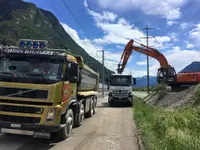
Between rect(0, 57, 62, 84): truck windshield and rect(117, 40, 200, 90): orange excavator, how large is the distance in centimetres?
2162

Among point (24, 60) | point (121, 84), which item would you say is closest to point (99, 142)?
point (24, 60)

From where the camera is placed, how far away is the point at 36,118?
8.62 meters

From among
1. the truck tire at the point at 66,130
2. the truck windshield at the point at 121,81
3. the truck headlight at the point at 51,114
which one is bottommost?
the truck tire at the point at 66,130

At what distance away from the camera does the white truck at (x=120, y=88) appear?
86.5ft

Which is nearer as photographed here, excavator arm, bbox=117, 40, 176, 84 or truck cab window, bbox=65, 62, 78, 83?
truck cab window, bbox=65, 62, 78, 83

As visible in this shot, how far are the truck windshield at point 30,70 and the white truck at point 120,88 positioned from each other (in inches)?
687

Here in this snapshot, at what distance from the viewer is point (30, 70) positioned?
905 cm

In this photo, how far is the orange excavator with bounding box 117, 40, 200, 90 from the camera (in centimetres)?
2883

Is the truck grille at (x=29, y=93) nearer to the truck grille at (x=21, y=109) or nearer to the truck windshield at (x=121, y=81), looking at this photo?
the truck grille at (x=21, y=109)

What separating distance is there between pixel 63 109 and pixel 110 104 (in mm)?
18149

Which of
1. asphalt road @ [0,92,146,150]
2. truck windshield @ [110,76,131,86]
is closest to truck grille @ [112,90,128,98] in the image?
truck windshield @ [110,76,131,86]

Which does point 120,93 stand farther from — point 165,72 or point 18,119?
point 18,119

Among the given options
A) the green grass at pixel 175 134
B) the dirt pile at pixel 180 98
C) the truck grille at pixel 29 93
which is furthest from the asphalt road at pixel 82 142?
the dirt pile at pixel 180 98

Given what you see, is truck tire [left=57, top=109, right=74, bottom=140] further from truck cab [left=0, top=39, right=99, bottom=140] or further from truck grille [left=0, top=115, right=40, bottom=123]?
truck grille [left=0, top=115, right=40, bottom=123]
